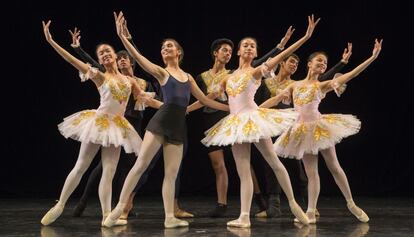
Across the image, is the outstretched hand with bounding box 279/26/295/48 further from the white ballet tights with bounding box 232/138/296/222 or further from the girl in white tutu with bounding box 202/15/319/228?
the white ballet tights with bounding box 232/138/296/222

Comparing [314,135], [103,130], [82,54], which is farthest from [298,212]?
[82,54]

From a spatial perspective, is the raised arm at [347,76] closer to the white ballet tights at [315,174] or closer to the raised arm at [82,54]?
the white ballet tights at [315,174]

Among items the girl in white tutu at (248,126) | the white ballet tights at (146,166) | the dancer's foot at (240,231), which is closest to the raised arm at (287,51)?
the girl in white tutu at (248,126)

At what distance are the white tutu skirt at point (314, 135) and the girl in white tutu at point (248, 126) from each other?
0.33 metres

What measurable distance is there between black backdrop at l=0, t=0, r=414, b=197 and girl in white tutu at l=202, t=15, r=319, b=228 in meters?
2.77

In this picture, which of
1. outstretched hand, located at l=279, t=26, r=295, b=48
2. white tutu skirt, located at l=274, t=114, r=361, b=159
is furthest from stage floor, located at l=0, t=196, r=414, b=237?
outstretched hand, located at l=279, t=26, r=295, b=48

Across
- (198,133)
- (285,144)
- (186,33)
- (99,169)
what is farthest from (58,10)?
(285,144)

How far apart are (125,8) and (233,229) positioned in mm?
3720

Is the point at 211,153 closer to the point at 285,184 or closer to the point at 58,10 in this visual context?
the point at 285,184

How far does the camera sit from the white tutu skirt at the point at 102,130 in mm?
4090

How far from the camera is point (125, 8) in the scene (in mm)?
6914

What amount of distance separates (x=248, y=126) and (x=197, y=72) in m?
3.08

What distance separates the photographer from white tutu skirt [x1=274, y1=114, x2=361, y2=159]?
4.37m

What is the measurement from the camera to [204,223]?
4.38 metres
